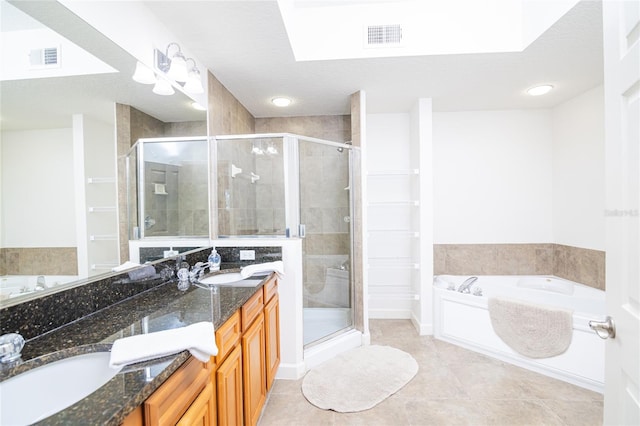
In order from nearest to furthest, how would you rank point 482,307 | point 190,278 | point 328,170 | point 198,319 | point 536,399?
point 198,319 → point 190,278 → point 536,399 → point 482,307 → point 328,170

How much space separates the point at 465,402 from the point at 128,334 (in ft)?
7.17

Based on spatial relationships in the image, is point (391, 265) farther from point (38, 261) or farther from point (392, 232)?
point (38, 261)

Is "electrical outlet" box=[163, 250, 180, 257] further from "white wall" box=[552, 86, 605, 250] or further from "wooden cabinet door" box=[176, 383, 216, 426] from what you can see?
"white wall" box=[552, 86, 605, 250]

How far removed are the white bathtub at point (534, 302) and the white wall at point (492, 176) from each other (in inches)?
22.1

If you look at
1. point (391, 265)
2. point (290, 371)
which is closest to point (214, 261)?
point (290, 371)

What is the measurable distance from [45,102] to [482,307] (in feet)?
10.8

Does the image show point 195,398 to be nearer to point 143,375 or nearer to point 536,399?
point 143,375

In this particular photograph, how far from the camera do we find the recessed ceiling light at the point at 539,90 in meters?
2.88

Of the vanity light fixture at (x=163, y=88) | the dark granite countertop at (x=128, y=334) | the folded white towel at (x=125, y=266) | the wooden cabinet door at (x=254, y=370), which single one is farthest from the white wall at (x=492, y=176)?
the folded white towel at (x=125, y=266)

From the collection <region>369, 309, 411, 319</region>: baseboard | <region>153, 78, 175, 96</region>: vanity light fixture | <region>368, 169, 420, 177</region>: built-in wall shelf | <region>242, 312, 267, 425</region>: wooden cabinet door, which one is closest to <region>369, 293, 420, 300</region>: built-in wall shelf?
<region>369, 309, 411, 319</region>: baseboard

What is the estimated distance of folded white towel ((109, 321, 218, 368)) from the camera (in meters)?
0.86

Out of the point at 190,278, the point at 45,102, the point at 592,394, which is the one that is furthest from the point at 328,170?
the point at 592,394

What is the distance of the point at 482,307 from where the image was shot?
267cm

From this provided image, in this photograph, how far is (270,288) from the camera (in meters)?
2.05
